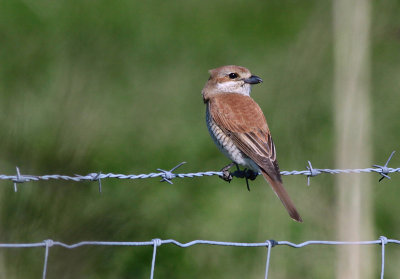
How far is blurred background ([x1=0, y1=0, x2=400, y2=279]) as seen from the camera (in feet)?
A: 8.77

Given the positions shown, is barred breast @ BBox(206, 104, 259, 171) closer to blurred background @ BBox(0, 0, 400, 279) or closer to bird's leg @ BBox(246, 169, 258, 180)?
bird's leg @ BBox(246, 169, 258, 180)

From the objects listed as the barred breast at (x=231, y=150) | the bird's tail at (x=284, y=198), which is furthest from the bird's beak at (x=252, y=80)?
the bird's tail at (x=284, y=198)

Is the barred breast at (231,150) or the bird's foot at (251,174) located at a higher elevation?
the barred breast at (231,150)

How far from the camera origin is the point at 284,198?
3.58 meters

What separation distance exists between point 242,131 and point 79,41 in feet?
4.01

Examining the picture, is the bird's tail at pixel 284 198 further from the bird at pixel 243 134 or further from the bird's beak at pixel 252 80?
the bird's beak at pixel 252 80

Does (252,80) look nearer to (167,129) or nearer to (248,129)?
(248,129)

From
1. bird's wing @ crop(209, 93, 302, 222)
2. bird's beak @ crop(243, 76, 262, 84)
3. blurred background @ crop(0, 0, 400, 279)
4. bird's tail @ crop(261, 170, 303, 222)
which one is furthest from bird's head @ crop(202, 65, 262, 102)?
bird's tail @ crop(261, 170, 303, 222)

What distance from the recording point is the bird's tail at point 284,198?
11.2ft

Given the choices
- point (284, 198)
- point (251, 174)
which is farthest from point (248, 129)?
point (284, 198)

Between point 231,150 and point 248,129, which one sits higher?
point 248,129

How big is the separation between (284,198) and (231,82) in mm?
1583

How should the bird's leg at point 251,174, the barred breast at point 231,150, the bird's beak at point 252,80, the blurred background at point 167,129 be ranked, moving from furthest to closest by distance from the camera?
the bird's beak at point 252,80, the bird's leg at point 251,174, the barred breast at point 231,150, the blurred background at point 167,129

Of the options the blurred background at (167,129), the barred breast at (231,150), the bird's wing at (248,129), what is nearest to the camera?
the blurred background at (167,129)
